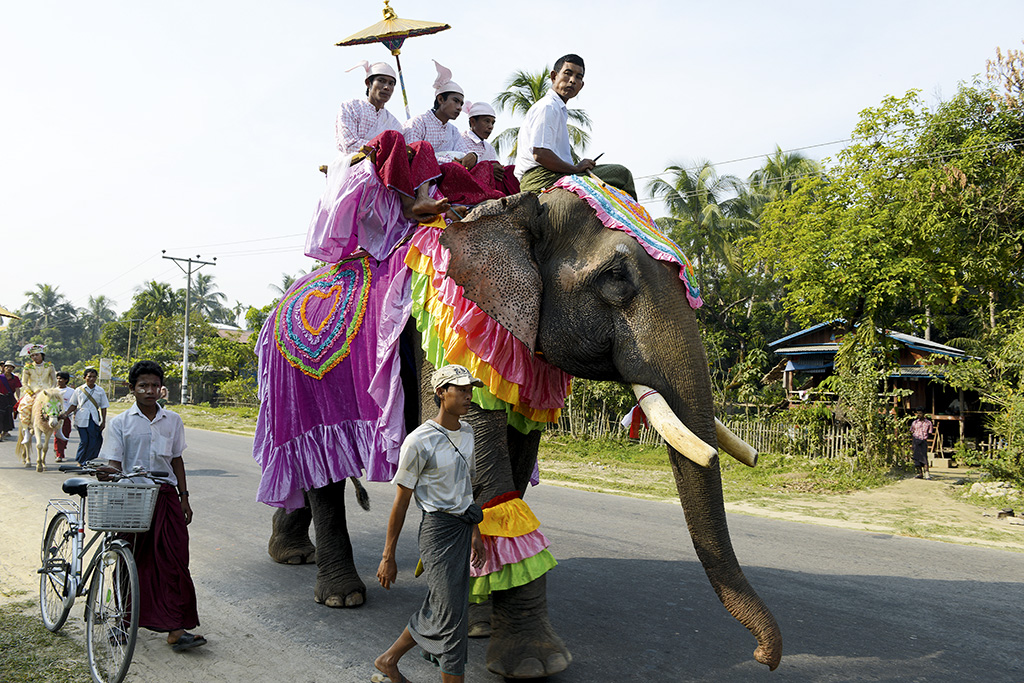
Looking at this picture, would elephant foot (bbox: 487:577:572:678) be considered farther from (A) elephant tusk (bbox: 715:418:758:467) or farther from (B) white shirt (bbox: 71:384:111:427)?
(B) white shirt (bbox: 71:384:111:427)

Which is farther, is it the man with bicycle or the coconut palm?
the coconut palm

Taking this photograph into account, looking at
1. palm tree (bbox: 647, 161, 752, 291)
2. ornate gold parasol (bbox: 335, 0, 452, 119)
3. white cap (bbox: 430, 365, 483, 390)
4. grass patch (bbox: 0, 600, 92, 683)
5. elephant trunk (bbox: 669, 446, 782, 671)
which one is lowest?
grass patch (bbox: 0, 600, 92, 683)

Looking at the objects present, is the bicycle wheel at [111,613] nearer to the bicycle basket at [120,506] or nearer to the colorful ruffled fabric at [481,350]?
the bicycle basket at [120,506]

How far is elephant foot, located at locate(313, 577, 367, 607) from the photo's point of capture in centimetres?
485

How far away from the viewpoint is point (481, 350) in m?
3.96

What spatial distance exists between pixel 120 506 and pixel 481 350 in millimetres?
1956

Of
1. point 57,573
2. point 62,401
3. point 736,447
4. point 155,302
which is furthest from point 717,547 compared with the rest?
point 155,302

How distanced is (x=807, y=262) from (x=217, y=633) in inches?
550

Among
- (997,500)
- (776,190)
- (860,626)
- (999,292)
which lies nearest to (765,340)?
(776,190)

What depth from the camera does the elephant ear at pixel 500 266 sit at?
3.81 meters

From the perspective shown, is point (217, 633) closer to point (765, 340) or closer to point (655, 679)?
point (655, 679)

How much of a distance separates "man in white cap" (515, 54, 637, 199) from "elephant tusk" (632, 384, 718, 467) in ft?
5.42

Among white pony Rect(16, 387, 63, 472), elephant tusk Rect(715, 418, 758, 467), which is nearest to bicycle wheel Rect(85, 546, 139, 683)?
elephant tusk Rect(715, 418, 758, 467)

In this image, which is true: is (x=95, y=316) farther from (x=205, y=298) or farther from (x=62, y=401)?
(x=62, y=401)
